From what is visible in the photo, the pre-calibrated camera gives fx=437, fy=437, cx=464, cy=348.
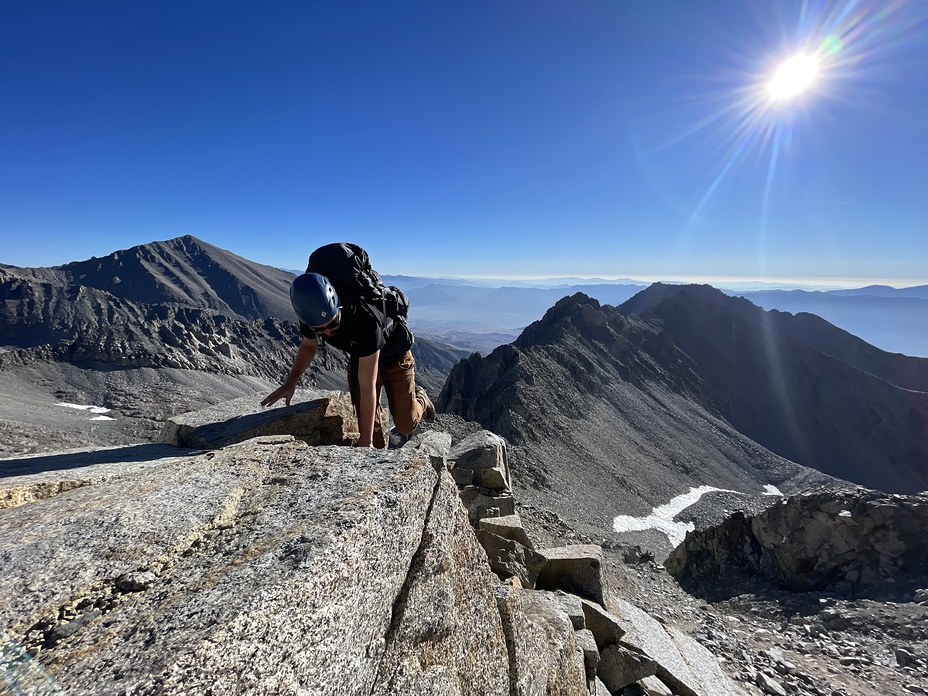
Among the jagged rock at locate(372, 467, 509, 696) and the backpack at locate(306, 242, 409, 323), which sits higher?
the backpack at locate(306, 242, 409, 323)

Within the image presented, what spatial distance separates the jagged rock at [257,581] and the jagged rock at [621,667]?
441 cm

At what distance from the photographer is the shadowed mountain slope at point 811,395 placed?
359ft

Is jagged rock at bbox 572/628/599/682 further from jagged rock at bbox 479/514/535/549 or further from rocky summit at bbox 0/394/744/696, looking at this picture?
jagged rock at bbox 479/514/535/549

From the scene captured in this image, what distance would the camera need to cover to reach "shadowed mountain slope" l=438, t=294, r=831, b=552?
201 ft

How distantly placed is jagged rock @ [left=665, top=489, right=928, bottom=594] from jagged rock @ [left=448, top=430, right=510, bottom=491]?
1770cm

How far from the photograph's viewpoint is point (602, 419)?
8344 centimetres

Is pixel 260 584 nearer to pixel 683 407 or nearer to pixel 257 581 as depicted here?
pixel 257 581

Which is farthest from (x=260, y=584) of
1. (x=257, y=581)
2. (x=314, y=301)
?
(x=314, y=301)

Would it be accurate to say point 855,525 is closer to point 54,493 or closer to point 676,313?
point 54,493

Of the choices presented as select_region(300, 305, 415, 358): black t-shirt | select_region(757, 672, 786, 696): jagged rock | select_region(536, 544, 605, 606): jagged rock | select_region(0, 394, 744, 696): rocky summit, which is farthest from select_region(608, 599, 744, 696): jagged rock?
select_region(300, 305, 415, 358): black t-shirt

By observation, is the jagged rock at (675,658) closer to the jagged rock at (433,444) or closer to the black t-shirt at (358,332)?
the jagged rock at (433,444)

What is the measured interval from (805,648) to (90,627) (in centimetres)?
1950

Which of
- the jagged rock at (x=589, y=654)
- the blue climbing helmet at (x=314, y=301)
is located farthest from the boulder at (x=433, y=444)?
the blue climbing helmet at (x=314, y=301)

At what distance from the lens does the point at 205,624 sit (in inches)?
96.9
